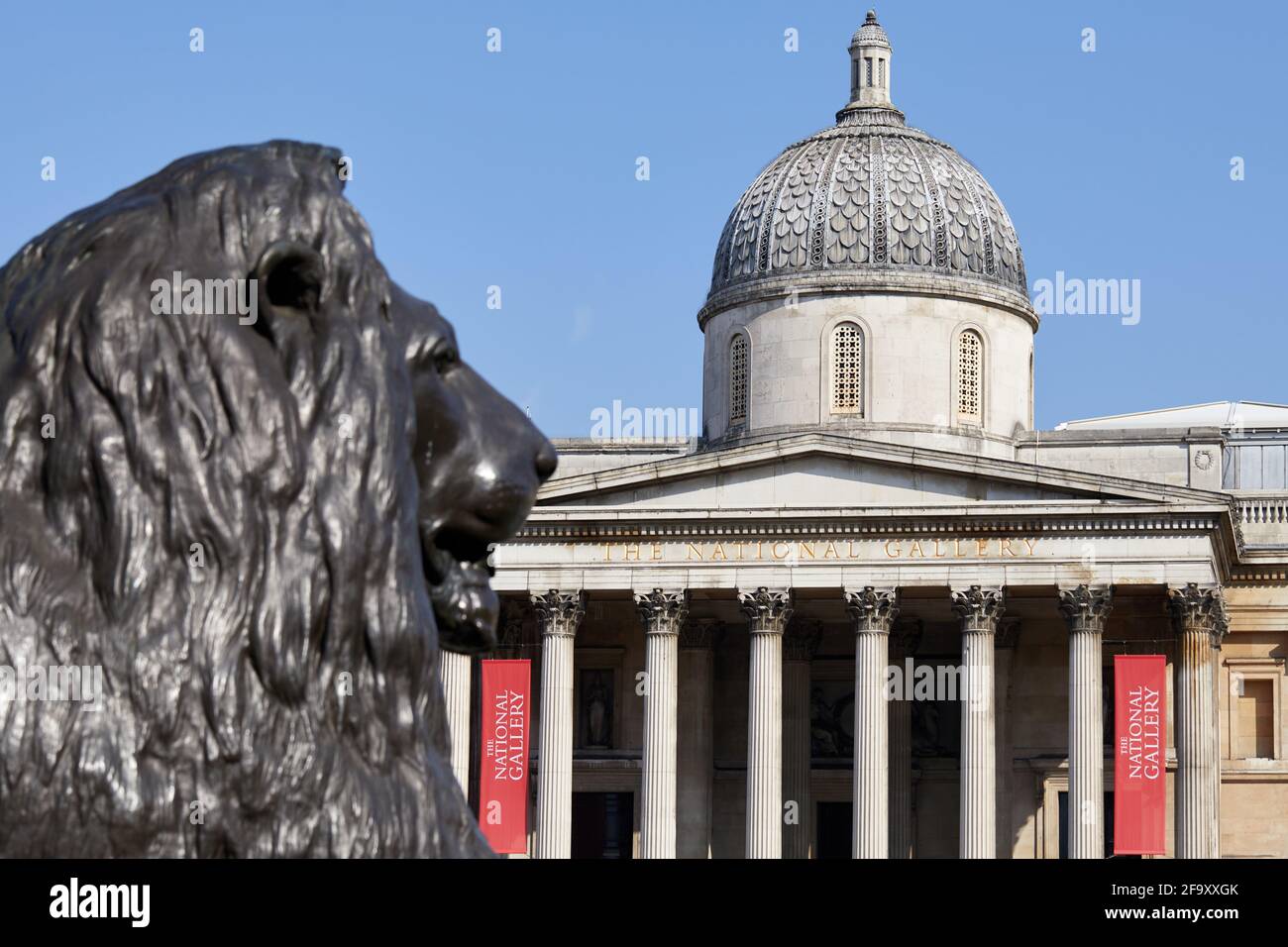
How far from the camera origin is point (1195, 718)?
2019 inches

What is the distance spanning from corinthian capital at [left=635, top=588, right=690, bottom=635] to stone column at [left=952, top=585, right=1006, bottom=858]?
513cm

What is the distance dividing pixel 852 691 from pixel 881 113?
1372 centimetres

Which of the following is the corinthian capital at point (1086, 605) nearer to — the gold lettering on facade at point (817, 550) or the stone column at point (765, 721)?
the gold lettering on facade at point (817, 550)

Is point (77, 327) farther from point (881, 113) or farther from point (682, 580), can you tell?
point (881, 113)

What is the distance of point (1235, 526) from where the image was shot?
5262 centimetres

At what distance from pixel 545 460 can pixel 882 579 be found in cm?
4716

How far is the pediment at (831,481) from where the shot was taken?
166ft

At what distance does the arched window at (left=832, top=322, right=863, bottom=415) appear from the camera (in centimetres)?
5938

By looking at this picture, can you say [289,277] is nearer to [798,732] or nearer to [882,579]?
[882,579]

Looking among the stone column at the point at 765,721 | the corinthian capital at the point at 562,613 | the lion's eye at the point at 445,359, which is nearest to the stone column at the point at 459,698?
the corinthian capital at the point at 562,613
